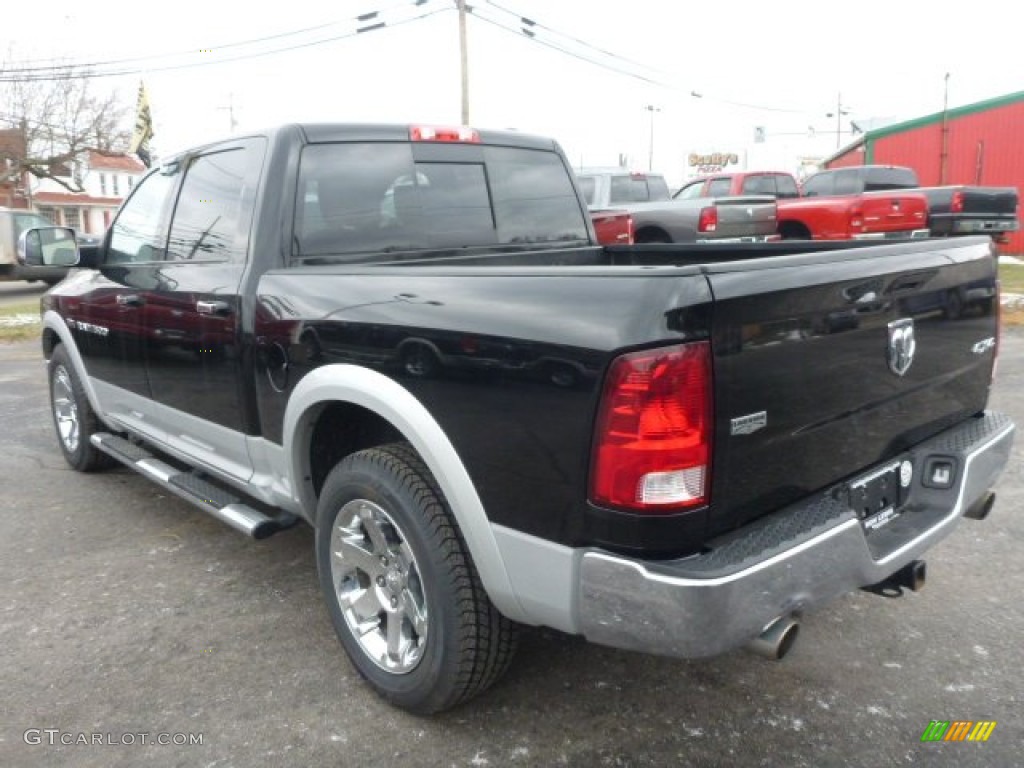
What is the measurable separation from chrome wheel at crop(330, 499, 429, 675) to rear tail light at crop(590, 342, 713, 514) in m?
0.83

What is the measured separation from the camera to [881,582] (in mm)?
2492

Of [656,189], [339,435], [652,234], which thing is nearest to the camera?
[339,435]

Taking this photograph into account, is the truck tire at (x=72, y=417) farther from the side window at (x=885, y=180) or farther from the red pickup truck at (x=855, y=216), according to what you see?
the side window at (x=885, y=180)

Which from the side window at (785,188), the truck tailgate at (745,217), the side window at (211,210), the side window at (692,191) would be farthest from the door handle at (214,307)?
the side window at (785,188)

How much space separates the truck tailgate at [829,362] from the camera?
80.6 inches

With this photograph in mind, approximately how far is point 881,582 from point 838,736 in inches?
19.2

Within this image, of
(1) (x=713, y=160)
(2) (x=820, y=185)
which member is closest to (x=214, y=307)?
(2) (x=820, y=185)

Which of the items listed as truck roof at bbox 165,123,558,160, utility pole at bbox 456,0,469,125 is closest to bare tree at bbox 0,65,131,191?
utility pole at bbox 456,0,469,125

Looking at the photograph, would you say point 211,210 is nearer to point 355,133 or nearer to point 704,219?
point 355,133

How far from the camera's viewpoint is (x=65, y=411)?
214 inches

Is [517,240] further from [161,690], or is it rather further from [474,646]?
[161,690]

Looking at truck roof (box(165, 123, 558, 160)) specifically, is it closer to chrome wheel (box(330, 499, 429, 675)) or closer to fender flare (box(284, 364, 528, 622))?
fender flare (box(284, 364, 528, 622))

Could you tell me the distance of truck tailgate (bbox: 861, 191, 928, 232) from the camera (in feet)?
40.5

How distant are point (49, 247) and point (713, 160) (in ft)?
233
